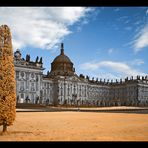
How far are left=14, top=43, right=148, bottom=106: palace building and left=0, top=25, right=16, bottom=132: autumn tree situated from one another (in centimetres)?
8040

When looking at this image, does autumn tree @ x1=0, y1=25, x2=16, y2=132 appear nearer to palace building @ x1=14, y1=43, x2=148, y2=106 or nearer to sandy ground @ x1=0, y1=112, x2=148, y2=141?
sandy ground @ x1=0, y1=112, x2=148, y2=141

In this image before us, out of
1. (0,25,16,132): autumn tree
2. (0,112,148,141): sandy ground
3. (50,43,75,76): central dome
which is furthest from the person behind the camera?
(50,43,75,76): central dome

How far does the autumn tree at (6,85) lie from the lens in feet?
53.5

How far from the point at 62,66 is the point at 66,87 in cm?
931

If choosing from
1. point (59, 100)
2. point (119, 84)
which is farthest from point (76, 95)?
point (119, 84)

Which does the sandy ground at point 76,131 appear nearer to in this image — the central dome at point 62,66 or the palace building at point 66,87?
the palace building at point 66,87

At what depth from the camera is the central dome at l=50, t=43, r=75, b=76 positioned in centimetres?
13212

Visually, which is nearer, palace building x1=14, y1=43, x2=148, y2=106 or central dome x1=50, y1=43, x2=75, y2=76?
palace building x1=14, y1=43, x2=148, y2=106

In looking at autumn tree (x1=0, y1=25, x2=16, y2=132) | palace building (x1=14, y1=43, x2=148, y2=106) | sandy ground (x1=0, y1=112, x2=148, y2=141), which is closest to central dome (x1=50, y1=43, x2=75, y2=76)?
palace building (x1=14, y1=43, x2=148, y2=106)
